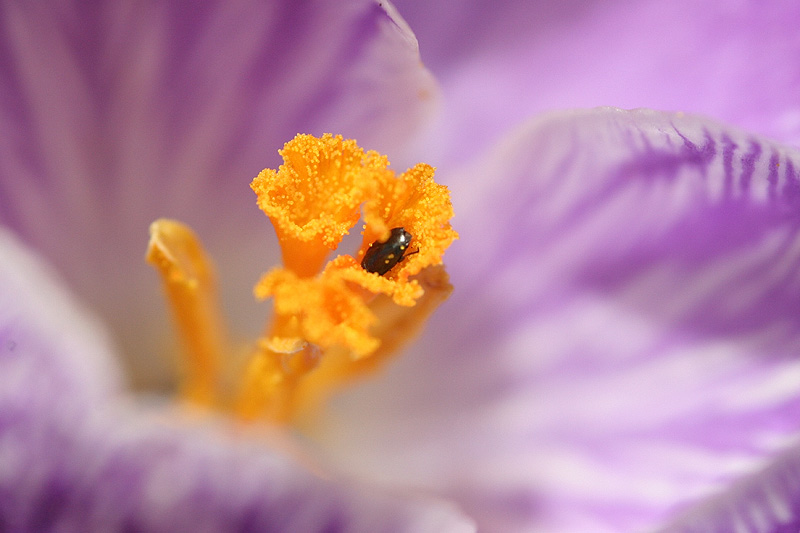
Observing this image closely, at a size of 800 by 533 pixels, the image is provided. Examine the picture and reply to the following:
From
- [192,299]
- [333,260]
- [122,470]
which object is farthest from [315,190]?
[122,470]

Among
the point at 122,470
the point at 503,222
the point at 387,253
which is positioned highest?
the point at 503,222

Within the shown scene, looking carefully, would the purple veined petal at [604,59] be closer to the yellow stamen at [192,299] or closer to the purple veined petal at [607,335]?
the purple veined petal at [607,335]

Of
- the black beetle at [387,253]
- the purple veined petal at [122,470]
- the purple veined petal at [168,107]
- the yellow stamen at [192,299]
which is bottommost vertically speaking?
the purple veined petal at [122,470]

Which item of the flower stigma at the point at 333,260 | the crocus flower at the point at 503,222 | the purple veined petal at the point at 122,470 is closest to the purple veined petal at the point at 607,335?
the crocus flower at the point at 503,222

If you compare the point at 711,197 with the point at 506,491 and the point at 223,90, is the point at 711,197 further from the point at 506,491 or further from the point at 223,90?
the point at 223,90

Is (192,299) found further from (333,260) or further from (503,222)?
(503,222)

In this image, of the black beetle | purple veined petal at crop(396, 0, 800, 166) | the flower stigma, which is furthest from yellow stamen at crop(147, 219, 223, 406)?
purple veined petal at crop(396, 0, 800, 166)

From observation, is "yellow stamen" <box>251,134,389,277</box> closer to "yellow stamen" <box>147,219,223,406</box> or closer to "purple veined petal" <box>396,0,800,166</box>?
"yellow stamen" <box>147,219,223,406</box>

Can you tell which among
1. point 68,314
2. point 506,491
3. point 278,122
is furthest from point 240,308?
point 68,314
